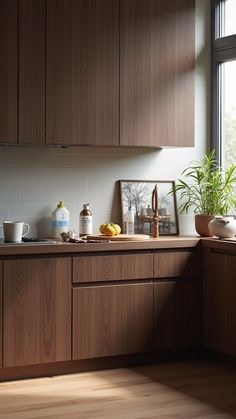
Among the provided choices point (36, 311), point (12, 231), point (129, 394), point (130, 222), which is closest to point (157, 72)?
point (130, 222)

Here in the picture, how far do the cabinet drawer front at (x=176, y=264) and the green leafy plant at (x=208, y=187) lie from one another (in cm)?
45

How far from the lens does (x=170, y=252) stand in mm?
4609

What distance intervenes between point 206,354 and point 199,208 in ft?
3.56

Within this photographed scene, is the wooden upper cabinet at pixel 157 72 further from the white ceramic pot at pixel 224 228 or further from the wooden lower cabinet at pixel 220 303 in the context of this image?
the wooden lower cabinet at pixel 220 303

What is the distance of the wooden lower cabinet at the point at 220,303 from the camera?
442 cm

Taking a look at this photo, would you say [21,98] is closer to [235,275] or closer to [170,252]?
[170,252]

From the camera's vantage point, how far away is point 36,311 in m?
4.15

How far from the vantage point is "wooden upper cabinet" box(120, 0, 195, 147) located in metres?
4.63

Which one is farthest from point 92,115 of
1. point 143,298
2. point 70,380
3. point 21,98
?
point 70,380

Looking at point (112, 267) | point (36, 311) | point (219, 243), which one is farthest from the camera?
point (219, 243)

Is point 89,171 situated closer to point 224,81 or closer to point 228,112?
point 228,112

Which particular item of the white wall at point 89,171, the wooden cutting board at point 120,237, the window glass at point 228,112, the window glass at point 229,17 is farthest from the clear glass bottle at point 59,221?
the window glass at point 229,17

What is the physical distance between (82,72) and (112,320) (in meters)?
1.54

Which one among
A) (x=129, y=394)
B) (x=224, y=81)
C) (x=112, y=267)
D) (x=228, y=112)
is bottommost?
(x=129, y=394)
